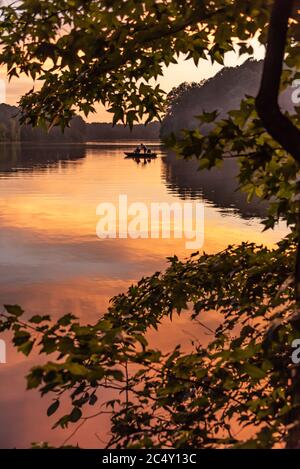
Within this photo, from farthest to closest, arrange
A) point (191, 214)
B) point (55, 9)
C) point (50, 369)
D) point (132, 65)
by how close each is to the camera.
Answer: point (191, 214) < point (132, 65) < point (55, 9) < point (50, 369)

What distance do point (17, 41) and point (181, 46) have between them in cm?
183

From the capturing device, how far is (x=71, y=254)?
108ft

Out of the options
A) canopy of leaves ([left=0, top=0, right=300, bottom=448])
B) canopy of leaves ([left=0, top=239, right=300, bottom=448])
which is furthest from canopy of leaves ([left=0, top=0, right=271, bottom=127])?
canopy of leaves ([left=0, top=239, right=300, bottom=448])

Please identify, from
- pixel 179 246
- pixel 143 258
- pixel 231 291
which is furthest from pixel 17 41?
pixel 179 246

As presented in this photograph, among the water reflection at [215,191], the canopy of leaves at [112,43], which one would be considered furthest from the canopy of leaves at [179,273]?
the water reflection at [215,191]

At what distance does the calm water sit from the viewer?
14.4 meters

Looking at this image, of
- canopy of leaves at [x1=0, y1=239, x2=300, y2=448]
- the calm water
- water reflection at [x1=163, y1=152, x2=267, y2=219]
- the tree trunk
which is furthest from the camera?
water reflection at [x1=163, y1=152, x2=267, y2=219]

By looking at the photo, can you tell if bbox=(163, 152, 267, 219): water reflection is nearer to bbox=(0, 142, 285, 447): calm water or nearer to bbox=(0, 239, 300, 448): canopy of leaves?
bbox=(0, 142, 285, 447): calm water

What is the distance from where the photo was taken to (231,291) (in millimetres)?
8766

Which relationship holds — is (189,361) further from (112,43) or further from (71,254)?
(71,254)

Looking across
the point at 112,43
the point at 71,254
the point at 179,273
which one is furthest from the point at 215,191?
the point at 112,43
